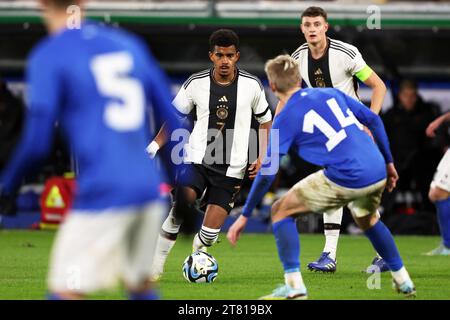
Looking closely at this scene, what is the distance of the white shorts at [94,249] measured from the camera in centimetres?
489

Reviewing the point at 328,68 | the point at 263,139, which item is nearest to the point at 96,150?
the point at 263,139

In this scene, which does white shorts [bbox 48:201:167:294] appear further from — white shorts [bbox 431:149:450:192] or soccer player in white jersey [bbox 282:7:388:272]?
white shorts [bbox 431:149:450:192]

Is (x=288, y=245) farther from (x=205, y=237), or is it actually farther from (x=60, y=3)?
(x=60, y=3)

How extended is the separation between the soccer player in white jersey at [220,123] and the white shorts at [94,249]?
4.46 meters

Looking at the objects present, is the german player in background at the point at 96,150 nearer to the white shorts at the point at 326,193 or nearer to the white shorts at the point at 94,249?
the white shorts at the point at 94,249

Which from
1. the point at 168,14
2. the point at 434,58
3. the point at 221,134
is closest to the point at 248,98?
the point at 221,134

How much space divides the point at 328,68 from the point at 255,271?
78.2 inches

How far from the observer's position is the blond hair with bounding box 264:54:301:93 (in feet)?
23.6

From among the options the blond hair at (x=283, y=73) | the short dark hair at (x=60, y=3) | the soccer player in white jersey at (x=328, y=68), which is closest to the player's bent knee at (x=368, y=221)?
the blond hair at (x=283, y=73)

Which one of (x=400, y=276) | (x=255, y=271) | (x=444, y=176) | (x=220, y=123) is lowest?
(x=255, y=271)

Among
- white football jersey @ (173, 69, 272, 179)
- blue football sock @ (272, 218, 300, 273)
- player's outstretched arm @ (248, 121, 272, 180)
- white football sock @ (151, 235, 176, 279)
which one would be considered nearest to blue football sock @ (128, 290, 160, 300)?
blue football sock @ (272, 218, 300, 273)

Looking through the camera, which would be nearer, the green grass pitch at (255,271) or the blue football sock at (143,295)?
the blue football sock at (143,295)

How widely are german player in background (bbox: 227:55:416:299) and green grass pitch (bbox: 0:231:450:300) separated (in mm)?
650

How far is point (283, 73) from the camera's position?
721cm
